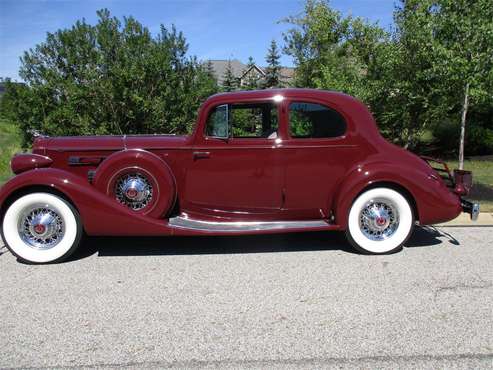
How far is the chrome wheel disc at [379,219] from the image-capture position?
474 centimetres

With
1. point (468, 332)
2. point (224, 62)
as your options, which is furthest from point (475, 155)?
point (224, 62)

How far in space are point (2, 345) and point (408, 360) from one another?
2.58 m

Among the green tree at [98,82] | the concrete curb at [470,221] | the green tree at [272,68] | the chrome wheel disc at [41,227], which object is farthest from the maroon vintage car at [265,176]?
the green tree at [272,68]

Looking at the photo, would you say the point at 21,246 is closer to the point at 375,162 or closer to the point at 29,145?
the point at 375,162

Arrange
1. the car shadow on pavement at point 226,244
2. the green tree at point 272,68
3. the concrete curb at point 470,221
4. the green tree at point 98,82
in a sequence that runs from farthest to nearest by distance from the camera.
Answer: the green tree at point 272,68 → the green tree at point 98,82 → the concrete curb at point 470,221 → the car shadow on pavement at point 226,244

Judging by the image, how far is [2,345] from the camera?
9.45ft

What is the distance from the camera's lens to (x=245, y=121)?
518 cm

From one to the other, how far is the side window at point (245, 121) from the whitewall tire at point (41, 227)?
1683 mm

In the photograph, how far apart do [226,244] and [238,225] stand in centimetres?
61

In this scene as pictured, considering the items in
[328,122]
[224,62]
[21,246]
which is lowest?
[21,246]

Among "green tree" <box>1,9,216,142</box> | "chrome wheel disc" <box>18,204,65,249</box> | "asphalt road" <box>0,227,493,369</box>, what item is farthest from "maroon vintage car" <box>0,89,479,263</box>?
"green tree" <box>1,9,216,142</box>

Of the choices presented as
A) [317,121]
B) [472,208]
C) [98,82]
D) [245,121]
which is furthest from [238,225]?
[98,82]

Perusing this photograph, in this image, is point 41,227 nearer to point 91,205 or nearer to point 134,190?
point 91,205

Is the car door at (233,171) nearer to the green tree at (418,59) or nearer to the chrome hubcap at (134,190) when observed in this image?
the chrome hubcap at (134,190)
